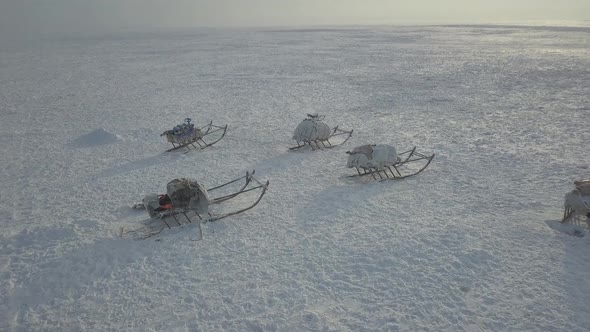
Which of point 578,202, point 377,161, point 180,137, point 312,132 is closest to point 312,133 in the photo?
point 312,132

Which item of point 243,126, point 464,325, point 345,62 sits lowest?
point 464,325

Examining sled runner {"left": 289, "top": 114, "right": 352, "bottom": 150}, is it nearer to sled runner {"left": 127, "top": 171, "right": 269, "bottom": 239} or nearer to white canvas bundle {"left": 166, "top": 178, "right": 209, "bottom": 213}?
sled runner {"left": 127, "top": 171, "right": 269, "bottom": 239}

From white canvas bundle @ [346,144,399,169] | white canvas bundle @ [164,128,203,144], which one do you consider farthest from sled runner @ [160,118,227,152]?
white canvas bundle @ [346,144,399,169]

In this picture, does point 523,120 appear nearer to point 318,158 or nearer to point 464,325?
point 318,158

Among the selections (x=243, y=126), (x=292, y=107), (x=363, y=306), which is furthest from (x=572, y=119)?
(x=363, y=306)

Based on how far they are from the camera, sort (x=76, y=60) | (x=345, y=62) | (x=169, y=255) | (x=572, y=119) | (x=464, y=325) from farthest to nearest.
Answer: (x=76, y=60)
(x=345, y=62)
(x=572, y=119)
(x=169, y=255)
(x=464, y=325)

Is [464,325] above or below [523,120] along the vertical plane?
below
